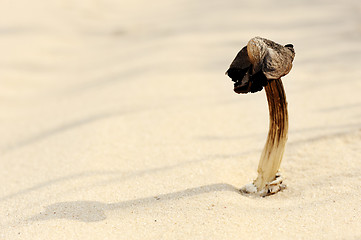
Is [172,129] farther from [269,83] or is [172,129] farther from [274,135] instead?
[269,83]

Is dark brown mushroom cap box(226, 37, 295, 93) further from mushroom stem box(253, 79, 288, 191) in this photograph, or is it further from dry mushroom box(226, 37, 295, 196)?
mushroom stem box(253, 79, 288, 191)

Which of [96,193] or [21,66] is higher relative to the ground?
[21,66]

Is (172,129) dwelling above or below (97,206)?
above

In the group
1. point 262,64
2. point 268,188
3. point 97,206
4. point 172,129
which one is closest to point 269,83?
point 262,64

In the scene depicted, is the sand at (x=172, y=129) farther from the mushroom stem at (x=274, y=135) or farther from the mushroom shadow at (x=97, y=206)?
the mushroom stem at (x=274, y=135)

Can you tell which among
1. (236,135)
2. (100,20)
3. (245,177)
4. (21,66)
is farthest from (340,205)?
(100,20)

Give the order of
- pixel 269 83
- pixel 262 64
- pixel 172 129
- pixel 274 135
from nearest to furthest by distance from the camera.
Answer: pixel 262 64
pixel 269 83
pixel 274 135
pixel 172 129

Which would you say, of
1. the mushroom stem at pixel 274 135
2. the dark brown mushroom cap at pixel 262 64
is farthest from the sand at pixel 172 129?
the dark brown mushroom cap at pixel 262 64

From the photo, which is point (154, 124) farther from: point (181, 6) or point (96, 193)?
point (181, 6)
